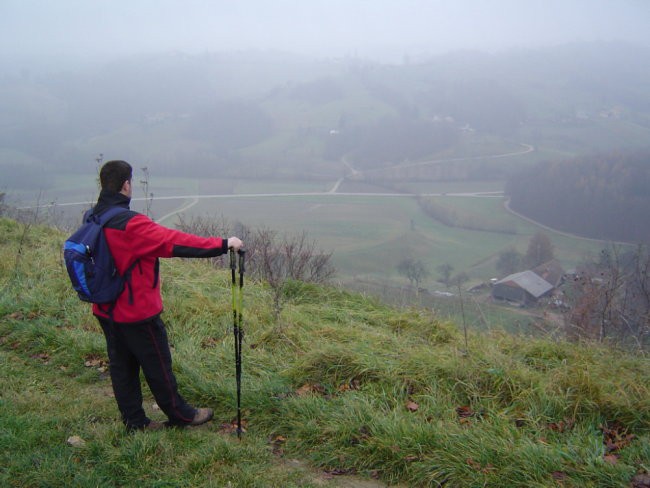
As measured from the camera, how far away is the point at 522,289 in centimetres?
1136

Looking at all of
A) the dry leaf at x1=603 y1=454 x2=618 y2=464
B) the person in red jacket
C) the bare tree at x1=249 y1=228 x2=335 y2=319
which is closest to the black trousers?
the person in red jacket

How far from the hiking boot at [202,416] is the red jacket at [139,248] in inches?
38.5

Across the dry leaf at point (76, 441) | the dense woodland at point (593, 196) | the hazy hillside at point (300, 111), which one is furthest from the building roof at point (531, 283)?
the hazy hillside at point (300, 111)

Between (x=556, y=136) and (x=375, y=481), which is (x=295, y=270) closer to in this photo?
(x=375, y=481)

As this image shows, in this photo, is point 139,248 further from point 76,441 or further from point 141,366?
point 76,441

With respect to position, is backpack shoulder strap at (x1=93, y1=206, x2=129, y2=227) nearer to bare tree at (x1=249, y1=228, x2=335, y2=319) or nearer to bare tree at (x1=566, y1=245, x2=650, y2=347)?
bare tree at (x1=249, y1=228, x2=335, y2=319)

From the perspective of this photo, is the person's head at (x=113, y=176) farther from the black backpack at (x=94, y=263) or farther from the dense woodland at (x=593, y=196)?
the dense woodland at (x=593, y=196)

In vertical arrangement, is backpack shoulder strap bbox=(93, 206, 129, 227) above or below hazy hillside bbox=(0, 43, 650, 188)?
below

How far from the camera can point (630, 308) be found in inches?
281

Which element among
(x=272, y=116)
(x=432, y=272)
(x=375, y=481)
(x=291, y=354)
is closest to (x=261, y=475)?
(x=375, y=481)

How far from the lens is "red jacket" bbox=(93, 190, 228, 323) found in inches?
134

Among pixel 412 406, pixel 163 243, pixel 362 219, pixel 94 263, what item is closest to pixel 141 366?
pixel 94 263

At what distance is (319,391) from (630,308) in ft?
16.0

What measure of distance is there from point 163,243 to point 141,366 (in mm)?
1060
